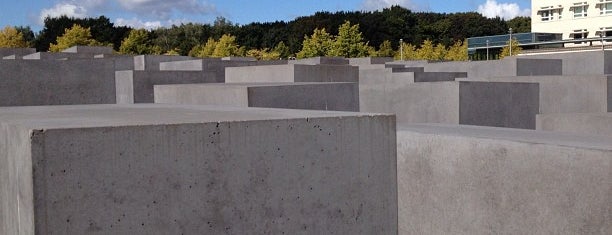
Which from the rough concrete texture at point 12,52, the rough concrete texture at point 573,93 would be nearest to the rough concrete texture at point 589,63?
the rough concrete texture at point 573,93

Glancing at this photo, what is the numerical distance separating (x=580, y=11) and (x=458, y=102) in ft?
180

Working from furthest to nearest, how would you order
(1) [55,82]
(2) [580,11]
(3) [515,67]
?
(2) [580,11] → (3) [515,67] → (1) [55,82]

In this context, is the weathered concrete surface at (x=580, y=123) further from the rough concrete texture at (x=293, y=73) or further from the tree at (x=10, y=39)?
the tree at (x=10, y=39)

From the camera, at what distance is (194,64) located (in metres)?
16.3

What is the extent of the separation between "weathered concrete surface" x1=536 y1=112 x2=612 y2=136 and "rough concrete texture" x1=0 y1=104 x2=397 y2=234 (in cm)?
350

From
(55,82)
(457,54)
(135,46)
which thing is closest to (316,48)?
(135,46)

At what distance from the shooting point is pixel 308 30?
2734 inches

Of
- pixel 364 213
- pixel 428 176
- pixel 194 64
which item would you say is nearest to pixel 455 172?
pixel 428 176

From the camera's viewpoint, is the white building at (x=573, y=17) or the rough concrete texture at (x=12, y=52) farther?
the white building at (x=573, y=17)

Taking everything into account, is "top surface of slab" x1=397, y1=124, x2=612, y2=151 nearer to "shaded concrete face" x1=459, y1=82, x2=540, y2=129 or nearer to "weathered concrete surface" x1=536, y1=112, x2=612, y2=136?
"weathered concrete surface" x1=536, y1=112, x2=612, y2=136

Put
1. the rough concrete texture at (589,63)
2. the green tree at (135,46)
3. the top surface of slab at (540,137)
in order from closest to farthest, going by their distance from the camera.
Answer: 1. the top surface of slab at (540,137)
2. the rough concrete texture at (589,63)
3. the green tree at (135,46)

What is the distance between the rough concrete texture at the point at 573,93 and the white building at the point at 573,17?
48.0 metres

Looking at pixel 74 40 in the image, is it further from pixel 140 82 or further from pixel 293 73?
pixel 293 73

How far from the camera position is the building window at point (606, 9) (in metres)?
55.6
